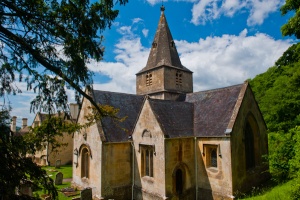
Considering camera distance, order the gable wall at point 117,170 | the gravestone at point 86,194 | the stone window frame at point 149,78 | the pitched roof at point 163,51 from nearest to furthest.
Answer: the gravestone at point 86,194 < the gable wall at point 117,170 < the pitched roof at point 163,51 < the stone window frame at point 149,78

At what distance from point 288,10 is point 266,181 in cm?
1297

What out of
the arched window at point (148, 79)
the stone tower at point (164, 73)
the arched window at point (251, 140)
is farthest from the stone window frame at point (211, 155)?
→ the arched window at point (148, 79)

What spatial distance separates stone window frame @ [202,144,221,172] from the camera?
1504 cm

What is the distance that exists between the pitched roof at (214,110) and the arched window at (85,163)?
9.48m

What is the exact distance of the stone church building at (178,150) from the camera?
14.3m

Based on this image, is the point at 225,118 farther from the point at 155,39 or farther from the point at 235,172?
the point at 155,39

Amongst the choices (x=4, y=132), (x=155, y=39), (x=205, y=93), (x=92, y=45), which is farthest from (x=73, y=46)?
(x=155, y=39)

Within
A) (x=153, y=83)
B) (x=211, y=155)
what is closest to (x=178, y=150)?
(x=211, y=155)

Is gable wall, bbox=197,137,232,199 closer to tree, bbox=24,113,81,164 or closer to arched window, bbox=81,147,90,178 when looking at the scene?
arched window, bbox=81,147,90,178

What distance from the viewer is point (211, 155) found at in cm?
1540

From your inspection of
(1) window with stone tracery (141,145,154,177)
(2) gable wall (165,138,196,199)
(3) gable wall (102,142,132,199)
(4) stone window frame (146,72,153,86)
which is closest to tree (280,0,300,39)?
(2) gable wall (165,138,196,199)

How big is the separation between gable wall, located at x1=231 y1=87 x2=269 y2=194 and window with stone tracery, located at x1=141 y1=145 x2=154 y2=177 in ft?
18.5

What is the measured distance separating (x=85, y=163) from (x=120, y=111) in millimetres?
5487

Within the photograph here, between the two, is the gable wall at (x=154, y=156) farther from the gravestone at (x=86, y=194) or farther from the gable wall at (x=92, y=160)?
the gravestone at (x=86, y=194)
